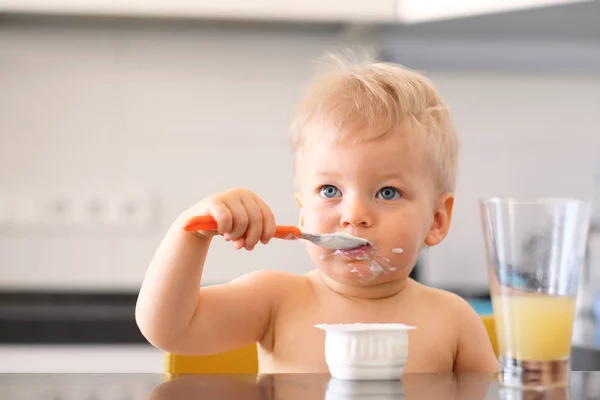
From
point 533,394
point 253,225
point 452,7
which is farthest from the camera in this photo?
point 452,7

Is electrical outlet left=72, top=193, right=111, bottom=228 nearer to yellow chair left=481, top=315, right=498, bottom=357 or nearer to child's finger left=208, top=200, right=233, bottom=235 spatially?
yellow chair left=481, top=315, right=498, bottom=357

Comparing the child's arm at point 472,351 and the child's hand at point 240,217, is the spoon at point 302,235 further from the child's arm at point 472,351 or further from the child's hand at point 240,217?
the child's arm at point 472,351

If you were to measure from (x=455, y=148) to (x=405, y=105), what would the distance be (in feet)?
0.42

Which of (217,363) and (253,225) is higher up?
(253,225)

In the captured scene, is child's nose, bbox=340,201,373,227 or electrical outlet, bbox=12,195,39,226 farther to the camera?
electrical outlet, bbox=12,195,39,226

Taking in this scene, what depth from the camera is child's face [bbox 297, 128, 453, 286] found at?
108cm

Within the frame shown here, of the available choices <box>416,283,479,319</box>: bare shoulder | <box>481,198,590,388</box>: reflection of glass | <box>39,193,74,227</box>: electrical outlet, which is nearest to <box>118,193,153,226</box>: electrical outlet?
<box>39,193,74,227</box>: electrical outlet

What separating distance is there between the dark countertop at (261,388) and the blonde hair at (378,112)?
1.26ft

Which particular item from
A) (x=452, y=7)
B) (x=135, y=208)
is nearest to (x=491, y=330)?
(x=452, y=7)

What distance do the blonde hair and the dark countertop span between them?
15.1 inches

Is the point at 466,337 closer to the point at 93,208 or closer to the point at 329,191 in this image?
the point at 329,191

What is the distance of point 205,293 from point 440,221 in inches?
14.2

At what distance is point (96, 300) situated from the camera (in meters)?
2.46

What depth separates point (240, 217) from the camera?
819mm
